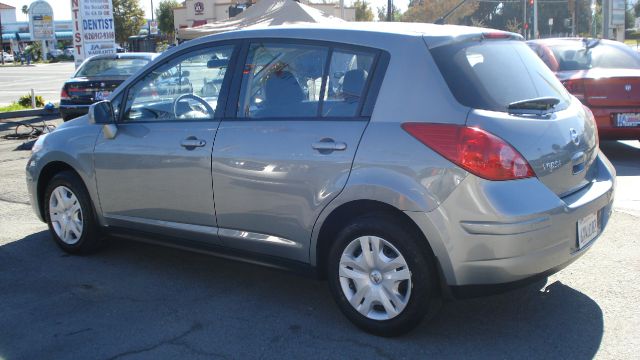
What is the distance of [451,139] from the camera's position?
351 cm

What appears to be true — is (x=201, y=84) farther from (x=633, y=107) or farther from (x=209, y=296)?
(x=633, y=107)

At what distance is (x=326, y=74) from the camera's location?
13.3 ft

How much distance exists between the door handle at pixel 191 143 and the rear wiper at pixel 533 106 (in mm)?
1931

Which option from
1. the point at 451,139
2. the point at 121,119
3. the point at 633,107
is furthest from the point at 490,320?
the point at 633,107

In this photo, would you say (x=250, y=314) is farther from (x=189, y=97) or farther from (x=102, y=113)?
(x=102, y=113)

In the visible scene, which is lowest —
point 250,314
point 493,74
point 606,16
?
point 250,314

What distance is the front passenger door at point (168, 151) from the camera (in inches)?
177

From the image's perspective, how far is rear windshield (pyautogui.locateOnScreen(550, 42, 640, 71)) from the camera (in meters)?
9.36

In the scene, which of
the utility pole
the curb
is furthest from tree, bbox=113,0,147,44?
the utility pole

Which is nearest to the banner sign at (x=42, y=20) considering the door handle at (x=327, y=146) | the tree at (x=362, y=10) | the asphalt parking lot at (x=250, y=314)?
the tree at (x=362, y=10)

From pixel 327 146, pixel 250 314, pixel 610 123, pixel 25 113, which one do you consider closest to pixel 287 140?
pixel 327 146

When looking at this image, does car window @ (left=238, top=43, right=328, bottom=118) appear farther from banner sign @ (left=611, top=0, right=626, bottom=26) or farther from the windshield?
banner sign @ (left=611, top=0, right=626, bottom=26)

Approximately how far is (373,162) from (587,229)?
4.16 ft

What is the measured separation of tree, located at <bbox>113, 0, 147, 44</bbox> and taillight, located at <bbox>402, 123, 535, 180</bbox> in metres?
68.6
